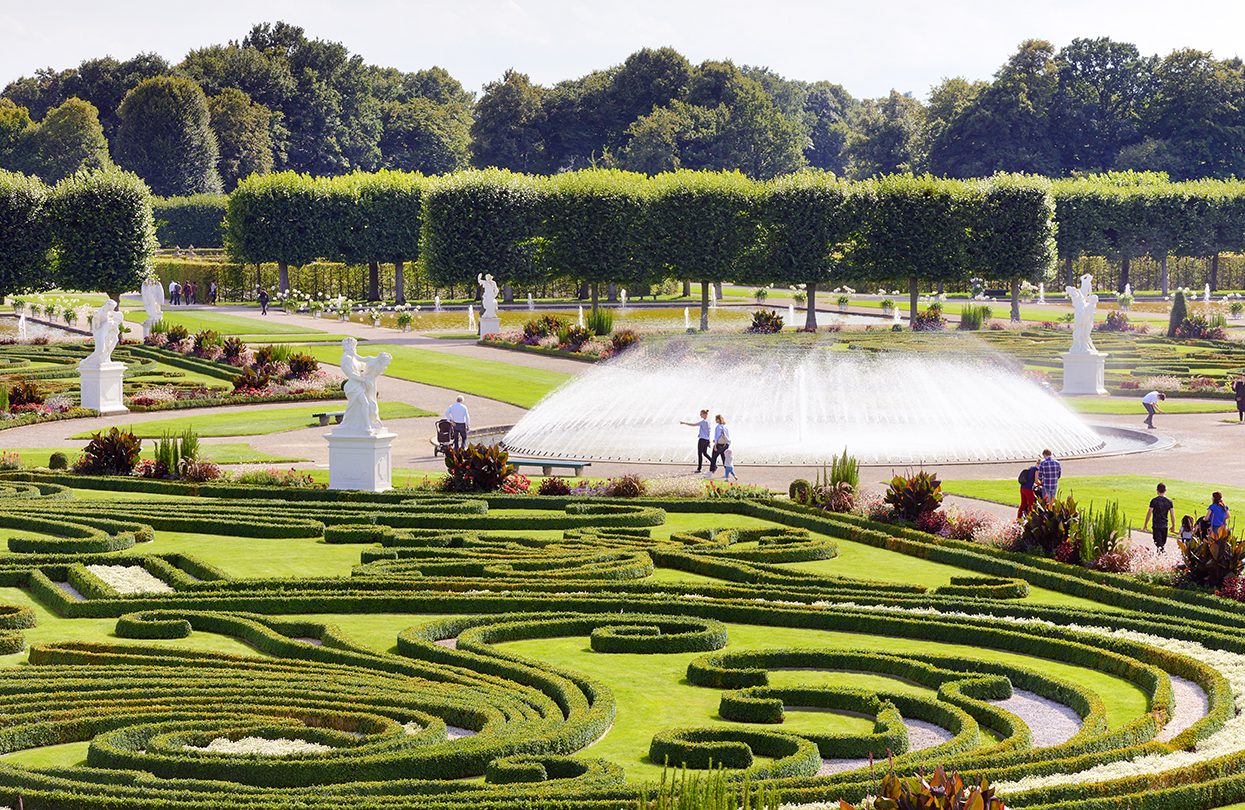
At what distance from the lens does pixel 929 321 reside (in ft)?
252

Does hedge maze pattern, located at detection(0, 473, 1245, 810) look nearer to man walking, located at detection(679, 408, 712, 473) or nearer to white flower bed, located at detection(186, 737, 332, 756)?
white flower bed, located at detection(186, 737, 332, 756)

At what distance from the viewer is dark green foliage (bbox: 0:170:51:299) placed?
75.3 metres

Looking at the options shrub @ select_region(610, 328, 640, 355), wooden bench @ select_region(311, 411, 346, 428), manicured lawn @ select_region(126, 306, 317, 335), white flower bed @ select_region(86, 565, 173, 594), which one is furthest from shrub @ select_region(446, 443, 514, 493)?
manicured lawn @ select_region(126, 306, 317, 335)

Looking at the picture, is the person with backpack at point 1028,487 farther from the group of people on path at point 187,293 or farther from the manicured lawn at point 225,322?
the group of people on path at point 187,293

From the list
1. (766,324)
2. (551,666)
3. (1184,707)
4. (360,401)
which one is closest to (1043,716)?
(1184,707)

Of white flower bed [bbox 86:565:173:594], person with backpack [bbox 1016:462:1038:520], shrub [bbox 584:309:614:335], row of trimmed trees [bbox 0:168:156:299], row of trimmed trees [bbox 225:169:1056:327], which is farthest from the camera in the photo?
row of trimmed trees [bbox 225:169:1056:327]

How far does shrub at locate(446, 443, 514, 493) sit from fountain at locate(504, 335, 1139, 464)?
6.47m

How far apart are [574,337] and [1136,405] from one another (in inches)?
855

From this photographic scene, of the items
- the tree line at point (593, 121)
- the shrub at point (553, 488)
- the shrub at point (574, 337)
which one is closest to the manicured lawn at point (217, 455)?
the shrub at point (553, 488)

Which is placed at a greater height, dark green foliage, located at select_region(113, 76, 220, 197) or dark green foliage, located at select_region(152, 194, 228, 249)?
dark green foliage, located at select_region(113, 76, 220, 197)

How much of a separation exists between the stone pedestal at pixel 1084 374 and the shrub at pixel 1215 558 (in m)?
32.5

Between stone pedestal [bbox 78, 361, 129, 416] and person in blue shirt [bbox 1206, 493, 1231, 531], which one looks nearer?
person in blue shirt [bbox 1206, 493, 1231, 531]

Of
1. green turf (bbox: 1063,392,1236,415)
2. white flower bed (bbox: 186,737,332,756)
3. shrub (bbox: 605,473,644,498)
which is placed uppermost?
green turf (bbox: 1063,392,1236,415)

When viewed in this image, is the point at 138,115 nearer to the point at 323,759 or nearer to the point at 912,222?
the point at 912,222
